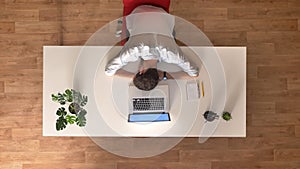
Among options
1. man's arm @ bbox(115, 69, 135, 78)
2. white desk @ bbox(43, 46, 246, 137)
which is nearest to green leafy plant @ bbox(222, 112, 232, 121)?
white desk @ bbox(43, 46, 246, 137)

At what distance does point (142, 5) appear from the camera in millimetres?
2090

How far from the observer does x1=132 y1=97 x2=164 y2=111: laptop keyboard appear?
2.17m

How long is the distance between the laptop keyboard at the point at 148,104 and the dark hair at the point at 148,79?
5.7 inches

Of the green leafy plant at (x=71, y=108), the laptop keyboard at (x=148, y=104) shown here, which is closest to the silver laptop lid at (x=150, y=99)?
the laptop keyboard at (x=148, y=104)

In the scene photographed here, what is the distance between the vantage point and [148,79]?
1.97 metres

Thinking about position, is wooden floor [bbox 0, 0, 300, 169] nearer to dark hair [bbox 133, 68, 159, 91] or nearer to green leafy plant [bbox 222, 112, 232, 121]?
green leafy plant [bbox 222, 112, 232, 121]

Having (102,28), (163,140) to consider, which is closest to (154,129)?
(163,140)

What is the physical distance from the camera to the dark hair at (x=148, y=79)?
198 cm

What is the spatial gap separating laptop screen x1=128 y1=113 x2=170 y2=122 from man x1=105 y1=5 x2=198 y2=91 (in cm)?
20

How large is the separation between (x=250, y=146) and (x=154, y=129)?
0.81 m

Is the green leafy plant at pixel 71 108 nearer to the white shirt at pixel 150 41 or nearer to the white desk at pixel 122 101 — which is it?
the white desk at pixel 122 101

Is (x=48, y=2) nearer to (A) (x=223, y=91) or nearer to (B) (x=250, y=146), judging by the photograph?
(A) (x=223, y=91)

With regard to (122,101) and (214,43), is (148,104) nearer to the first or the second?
(122,101)

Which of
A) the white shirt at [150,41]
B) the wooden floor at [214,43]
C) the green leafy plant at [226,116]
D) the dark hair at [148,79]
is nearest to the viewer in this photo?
the white shirt at [150,41]
